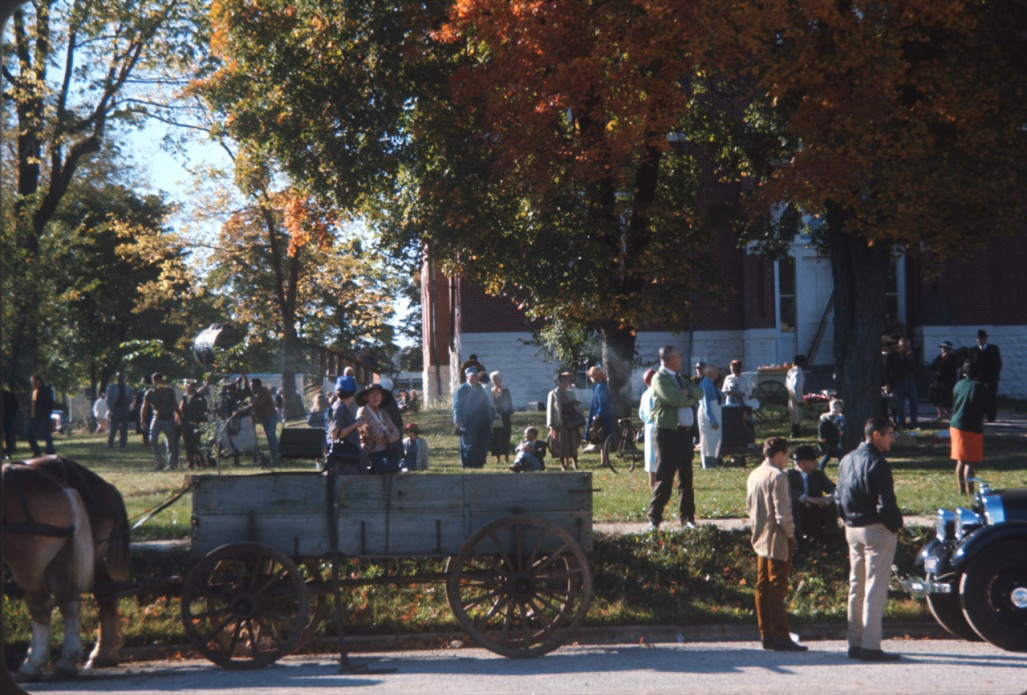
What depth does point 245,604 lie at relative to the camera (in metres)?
8.14

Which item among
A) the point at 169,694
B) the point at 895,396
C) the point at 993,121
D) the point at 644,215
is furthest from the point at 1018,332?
the point at 169,694

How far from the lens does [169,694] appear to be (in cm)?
718

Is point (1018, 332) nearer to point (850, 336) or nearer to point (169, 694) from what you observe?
point (850, 336)

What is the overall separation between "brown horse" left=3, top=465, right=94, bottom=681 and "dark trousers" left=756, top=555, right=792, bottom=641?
5.18 meters

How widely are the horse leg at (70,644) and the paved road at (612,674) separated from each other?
0.13 meters

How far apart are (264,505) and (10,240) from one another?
20.7m

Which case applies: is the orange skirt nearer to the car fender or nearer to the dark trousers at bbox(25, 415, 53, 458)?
the car fender

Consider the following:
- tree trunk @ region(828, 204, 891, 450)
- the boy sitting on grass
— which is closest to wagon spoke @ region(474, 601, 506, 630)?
the boy sitting on grass

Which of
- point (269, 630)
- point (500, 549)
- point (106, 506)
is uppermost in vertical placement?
point (106, 506)

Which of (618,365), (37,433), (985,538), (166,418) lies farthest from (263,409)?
(985,538)

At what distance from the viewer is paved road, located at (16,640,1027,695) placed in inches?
283

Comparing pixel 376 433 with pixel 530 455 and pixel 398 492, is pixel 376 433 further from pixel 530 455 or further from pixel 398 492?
pixel 530 455

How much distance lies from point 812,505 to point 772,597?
A: 8.65ft

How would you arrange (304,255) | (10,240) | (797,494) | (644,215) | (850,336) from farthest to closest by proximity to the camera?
(304,255)
(10,240)
(644,215)
(850,336)
(797,494)
